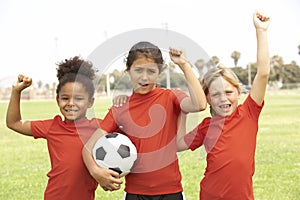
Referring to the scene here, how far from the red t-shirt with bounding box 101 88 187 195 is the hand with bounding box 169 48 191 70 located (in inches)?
11.0

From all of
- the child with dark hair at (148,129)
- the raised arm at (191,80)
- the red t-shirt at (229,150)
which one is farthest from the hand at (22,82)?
the red t-shirt at (229,150)

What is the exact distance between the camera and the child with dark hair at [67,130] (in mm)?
3525

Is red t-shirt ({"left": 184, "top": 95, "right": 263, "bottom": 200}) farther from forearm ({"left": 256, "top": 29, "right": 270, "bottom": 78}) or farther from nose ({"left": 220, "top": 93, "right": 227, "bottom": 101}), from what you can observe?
forearm ({"left": 256, "top": 29, "right": 270, "bottom": 78})

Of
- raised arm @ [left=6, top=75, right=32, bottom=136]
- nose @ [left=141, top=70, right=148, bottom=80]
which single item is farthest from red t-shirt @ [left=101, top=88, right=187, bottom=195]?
raised arm @ [left=6, top=75, right=32, bottom=136]

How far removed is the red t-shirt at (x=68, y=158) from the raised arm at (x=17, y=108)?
89 mm

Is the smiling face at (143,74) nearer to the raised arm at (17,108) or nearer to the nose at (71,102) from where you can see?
the nose at (71,102)

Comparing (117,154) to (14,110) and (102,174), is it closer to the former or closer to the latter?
(102,174)


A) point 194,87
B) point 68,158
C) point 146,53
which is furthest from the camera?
point 68,158

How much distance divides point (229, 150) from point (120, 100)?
85 centimetres

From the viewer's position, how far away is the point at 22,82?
12.0ft

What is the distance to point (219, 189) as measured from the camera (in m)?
3.40

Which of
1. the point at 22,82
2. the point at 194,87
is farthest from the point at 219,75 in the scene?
the point at 22,82

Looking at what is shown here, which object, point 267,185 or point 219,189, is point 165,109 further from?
point 267,185

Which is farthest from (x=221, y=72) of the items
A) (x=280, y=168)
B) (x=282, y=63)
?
(x=282, y=63)
